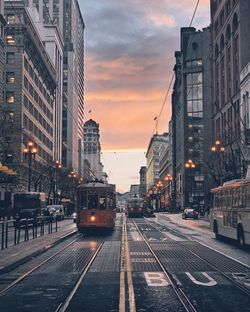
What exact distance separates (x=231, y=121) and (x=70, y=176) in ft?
96.3

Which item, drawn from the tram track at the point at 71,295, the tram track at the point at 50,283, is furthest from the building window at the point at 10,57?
the tram track at the point at 71,295

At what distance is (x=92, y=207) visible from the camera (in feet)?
113

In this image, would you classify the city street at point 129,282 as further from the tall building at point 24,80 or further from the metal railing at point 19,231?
the tall building at point 24,80

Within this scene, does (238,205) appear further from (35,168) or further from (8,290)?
(35,168)

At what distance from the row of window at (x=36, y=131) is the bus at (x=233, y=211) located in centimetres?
5947

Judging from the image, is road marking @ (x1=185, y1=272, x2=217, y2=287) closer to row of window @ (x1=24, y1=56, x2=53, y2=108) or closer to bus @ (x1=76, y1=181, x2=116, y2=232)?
bus @ (x1=76, y1=181, x2=116, y2=232)

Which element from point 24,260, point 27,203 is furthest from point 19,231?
point 27,203

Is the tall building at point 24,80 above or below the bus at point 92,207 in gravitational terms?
above

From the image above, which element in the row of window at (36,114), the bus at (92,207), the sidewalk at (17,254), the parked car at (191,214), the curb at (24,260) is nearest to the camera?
the curb at (24,260)

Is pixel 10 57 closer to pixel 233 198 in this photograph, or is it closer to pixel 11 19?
pixel 11 19

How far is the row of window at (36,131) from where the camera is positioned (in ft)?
287

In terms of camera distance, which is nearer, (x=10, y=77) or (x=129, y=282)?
(x=129, y=282)

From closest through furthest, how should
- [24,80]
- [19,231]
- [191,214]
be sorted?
[19,231] < [191,214] < [24,80]

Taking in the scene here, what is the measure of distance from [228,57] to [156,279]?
3161 inches
